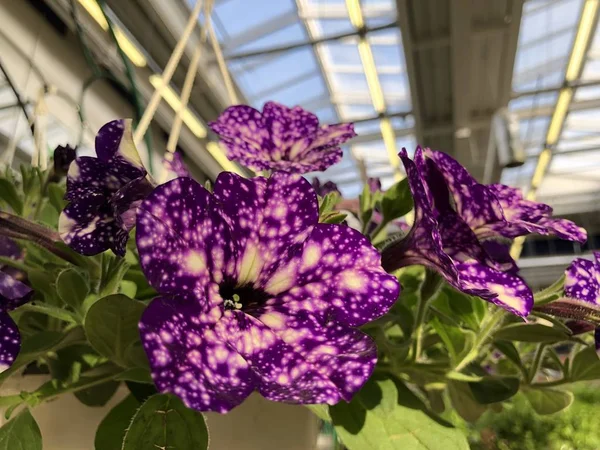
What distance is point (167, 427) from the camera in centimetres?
27

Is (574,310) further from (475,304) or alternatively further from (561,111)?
(561,111)

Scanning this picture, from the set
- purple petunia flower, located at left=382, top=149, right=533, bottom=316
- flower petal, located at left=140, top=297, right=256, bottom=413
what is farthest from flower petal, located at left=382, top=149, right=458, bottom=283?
flower petal, located at left=140, top=297, right=256, bottom=413

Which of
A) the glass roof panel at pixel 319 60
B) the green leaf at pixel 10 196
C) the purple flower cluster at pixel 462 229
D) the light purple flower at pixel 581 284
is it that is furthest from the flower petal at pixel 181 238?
the glass roof panel at pixel 319 60

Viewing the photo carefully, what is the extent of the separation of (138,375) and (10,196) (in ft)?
0.87

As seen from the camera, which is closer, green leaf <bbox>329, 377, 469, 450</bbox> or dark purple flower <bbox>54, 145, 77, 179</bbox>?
green leaf <bbox>329, 377, 469, 450</bbox>

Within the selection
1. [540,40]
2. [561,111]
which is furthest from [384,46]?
[561,111]

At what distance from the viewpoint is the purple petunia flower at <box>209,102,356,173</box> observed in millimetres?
413

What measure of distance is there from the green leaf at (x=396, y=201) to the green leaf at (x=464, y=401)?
0.14m

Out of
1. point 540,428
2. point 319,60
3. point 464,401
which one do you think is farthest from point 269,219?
point 319,60

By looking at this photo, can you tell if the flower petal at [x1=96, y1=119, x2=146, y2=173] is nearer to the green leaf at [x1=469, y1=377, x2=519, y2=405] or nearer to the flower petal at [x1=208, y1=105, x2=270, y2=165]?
the flower petal at [x1=208, y1=105, x2=270, y2=165]

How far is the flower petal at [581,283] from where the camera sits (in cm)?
31

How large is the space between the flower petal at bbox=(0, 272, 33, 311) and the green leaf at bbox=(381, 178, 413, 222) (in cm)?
25

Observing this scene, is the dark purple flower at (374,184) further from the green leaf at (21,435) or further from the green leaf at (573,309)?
the green leaf at (21,435)

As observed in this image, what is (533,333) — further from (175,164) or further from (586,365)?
(175,164)
